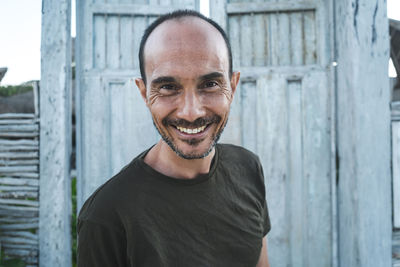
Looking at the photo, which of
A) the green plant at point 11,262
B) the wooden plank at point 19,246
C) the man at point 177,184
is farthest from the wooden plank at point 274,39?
the green plant at point 11,262

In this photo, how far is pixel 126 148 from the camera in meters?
3.01

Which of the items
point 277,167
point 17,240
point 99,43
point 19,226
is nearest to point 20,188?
point 19,226

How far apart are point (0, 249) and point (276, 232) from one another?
282cm

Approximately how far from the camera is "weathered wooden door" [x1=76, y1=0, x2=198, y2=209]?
2.98 m

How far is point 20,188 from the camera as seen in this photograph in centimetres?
294

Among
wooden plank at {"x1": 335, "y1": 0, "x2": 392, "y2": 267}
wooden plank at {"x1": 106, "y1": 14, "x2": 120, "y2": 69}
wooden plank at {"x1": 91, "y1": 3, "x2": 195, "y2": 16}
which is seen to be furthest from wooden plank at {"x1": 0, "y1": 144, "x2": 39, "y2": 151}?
wooden plank at {"x1": 335, "y1": 0, "x2": 392, "y2": 267}

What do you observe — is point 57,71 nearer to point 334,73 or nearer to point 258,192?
point 258,192

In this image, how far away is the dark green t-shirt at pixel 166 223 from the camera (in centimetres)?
105

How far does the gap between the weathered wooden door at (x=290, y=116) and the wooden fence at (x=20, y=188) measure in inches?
80.6

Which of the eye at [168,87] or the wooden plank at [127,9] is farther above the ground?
A: the wooden plank at [127,9]

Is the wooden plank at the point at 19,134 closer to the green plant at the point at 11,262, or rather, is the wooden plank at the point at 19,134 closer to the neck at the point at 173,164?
the green plant at the point at 11,262

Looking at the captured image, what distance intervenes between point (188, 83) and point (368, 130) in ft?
7.61

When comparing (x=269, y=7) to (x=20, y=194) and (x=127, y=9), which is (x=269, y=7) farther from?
(x=20, y=194)

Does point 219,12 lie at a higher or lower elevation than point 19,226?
higher
